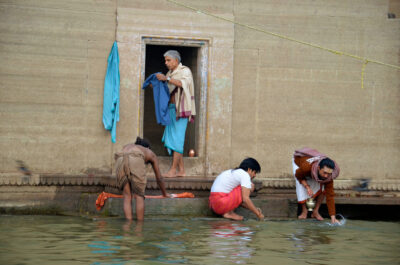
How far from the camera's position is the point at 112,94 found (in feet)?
35.5

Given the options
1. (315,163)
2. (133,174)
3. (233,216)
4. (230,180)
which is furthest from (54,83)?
(315,163)

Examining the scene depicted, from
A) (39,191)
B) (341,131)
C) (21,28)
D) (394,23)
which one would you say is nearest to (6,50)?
(21,28)

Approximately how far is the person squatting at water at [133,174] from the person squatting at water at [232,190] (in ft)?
3.37

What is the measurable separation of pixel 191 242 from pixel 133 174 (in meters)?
1.84

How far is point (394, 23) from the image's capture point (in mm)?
11836

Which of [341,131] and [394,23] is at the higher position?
[394,23]

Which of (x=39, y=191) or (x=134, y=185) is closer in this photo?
(x=134, y=185)

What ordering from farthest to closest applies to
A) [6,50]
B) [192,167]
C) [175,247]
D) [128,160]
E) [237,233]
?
[192,167] < [6,50] < [128,160] < [237,233] < [175,247]

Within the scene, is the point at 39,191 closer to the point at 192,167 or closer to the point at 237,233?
the point at 192,167

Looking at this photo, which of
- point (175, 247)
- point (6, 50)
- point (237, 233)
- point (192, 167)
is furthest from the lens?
point (192, 167)

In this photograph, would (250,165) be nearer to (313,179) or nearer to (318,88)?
(313,179)

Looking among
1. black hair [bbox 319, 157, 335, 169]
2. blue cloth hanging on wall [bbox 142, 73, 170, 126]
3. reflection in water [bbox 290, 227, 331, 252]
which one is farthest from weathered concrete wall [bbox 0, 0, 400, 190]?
reflection in water [bbox 290, 227, 331, 252]

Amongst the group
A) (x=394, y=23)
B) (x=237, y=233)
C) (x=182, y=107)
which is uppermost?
(x=394, y=23)

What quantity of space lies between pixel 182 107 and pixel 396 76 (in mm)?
3606
